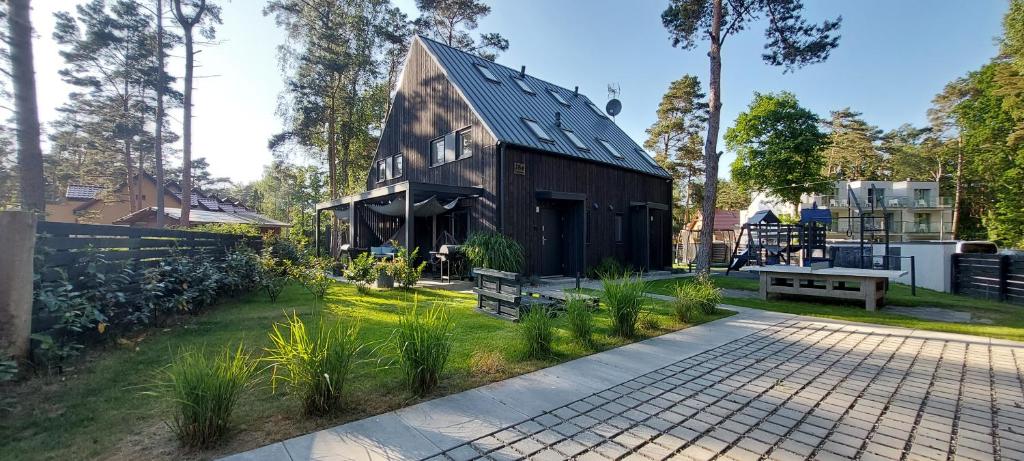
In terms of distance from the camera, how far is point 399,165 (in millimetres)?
15836

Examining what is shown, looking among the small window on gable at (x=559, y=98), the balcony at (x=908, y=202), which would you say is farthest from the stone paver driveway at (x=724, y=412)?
the balcony at (x=908, y=202)

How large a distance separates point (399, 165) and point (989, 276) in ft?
55.9

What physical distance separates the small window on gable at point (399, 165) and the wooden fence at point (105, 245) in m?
8.86

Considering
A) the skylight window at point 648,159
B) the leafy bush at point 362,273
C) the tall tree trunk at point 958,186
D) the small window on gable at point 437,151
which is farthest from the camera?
the tall tree trunk at point 958,186

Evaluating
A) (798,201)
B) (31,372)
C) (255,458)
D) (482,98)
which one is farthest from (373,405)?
(798,201)

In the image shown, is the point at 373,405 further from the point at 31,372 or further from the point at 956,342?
the point at 956,342

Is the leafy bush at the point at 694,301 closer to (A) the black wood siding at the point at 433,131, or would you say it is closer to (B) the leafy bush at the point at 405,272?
(B) the leafy bush at the point at 405,272

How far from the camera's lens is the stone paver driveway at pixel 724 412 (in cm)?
233

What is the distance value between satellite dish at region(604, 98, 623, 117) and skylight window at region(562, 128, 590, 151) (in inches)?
241

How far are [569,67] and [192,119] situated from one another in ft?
48.8

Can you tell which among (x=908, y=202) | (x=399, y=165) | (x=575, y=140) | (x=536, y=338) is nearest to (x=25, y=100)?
(x=536, y=338)

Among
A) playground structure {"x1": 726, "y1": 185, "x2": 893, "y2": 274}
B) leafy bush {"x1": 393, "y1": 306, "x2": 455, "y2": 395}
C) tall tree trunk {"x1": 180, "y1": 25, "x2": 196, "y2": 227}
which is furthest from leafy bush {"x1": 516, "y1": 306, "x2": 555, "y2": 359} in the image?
tall tree trunk {"x1": 180, "y1": 25, "x2": 196, "y2": 227}

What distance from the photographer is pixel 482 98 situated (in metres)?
12.3

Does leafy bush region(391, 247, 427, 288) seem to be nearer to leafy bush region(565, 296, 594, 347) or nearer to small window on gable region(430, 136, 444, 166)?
leafy bush region(565, 296, 594, 347)
